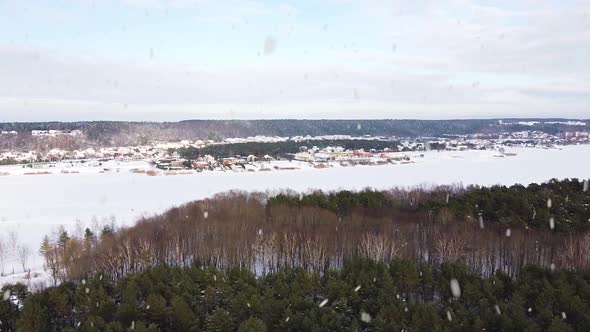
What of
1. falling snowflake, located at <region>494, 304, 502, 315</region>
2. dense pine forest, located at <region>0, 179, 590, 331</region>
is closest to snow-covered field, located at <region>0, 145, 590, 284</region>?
dense pine forest, located at <region>0, 179, 590, 331</region>

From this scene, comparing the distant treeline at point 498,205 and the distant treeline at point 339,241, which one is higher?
the distant treeline at point 498,205


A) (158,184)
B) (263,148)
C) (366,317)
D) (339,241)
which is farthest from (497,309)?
(263,148)

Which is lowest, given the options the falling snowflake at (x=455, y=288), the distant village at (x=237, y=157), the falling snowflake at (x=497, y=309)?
the distant village at (x=237, y=157)

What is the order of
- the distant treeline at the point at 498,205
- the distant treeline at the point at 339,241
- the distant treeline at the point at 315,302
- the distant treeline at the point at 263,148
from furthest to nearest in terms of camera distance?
the distant treeline at the point at 263,148, the distant treeline at the point at 498,205, the distant treeline at the point at 339,241, the distant treeline at the point at 315,302

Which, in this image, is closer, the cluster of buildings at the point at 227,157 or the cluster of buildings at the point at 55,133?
the cluster of buildings at the point at 227,157

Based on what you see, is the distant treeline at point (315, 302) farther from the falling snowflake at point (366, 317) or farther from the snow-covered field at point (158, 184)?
the snow-covered field at point (158, 184)

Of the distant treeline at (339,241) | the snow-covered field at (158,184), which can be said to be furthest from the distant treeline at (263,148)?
the distant treeline at (339,241)

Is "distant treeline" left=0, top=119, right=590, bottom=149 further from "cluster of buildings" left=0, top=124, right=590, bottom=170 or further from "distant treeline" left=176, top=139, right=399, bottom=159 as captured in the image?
"distant treeline" left=176, top=139, right=399, bottom=159
